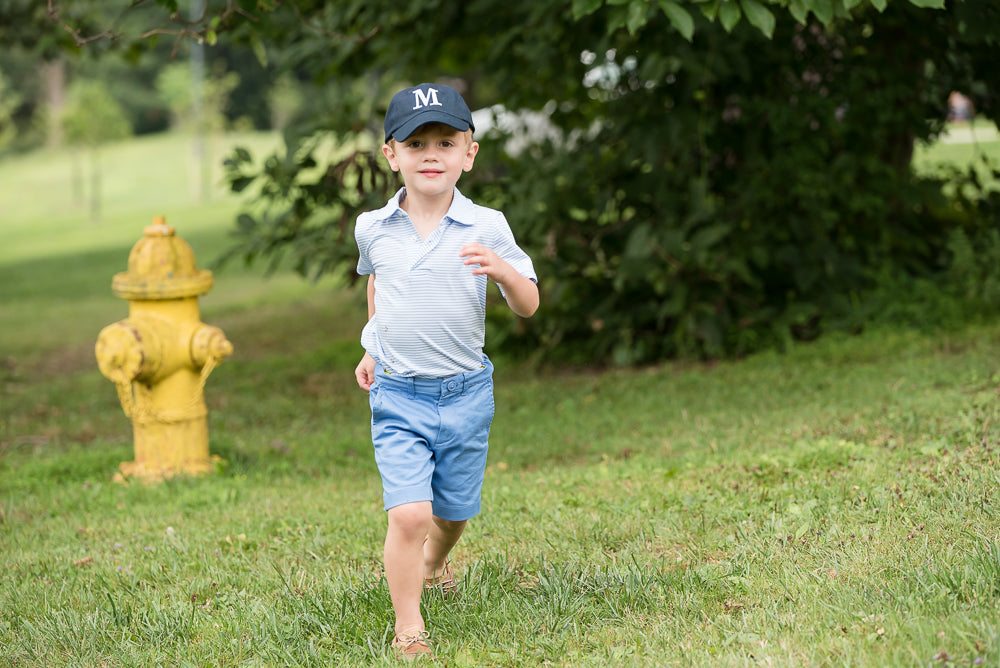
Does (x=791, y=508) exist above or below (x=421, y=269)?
below

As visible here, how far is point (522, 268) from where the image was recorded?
9.99ft

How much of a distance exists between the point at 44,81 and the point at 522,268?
6109 centimetres

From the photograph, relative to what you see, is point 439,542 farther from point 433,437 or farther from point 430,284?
point 430,284

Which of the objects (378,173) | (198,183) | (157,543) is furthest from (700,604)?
(198,183)

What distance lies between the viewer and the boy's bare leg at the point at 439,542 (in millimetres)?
3287

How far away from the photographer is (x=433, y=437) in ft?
10.1

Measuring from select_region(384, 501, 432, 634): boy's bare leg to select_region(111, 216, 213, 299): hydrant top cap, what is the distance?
2883mm

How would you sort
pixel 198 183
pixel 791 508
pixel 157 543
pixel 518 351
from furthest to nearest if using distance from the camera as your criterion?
pixel 198 183 < pixel 518 351 < pixel 157 543 < pixel 791 508

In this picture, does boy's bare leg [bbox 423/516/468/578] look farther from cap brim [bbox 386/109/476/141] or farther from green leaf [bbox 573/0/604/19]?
green leaf [bbox 573/0/604/19]

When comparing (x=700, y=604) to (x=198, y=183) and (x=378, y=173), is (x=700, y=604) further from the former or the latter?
(x=198, y=183)

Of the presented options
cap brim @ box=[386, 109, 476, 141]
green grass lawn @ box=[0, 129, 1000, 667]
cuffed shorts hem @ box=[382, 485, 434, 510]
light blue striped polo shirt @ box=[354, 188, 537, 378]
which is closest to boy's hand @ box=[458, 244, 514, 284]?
light blue striped polo shirt @ box=[354, 188, 537, 378]

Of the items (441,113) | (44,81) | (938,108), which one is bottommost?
→ (441,113)

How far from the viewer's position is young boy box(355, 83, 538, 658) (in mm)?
2994

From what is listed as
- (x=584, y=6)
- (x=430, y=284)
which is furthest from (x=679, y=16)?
(x=430, y=284)
